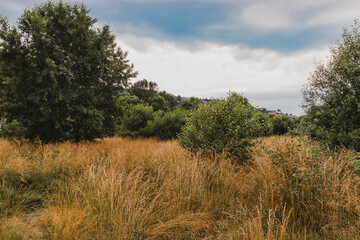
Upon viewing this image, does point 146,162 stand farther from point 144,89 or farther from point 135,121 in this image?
point 144,89

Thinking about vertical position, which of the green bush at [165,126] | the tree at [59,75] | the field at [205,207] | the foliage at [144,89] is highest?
the foliage at [144,89]

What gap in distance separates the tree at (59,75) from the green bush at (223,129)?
590 cm

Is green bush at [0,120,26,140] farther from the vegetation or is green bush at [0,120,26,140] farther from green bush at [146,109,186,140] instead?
green bush at [146,109,186,140]

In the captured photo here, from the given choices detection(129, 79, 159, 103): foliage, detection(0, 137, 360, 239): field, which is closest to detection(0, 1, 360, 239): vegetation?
detection(0, 137, 360, 239): field

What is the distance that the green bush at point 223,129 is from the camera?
20.1ft

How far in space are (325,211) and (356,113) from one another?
5235 mm

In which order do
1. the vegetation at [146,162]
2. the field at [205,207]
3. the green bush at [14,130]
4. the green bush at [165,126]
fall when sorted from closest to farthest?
the field at [205,207]
the vegetation at [146,162]
the green bush at [14,130]
the green bush at [165,126]

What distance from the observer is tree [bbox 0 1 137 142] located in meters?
8.35

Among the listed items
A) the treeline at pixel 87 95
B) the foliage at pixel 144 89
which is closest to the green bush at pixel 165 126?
the treeline at pixel 87 95

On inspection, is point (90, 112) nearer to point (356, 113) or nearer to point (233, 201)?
point (233, 201)

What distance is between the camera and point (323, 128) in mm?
6973

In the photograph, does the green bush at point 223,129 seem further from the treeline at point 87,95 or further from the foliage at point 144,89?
the foliage at point 144,89

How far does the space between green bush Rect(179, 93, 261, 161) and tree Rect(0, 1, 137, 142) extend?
5902mm

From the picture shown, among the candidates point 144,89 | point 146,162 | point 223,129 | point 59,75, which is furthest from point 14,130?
point 144,89
